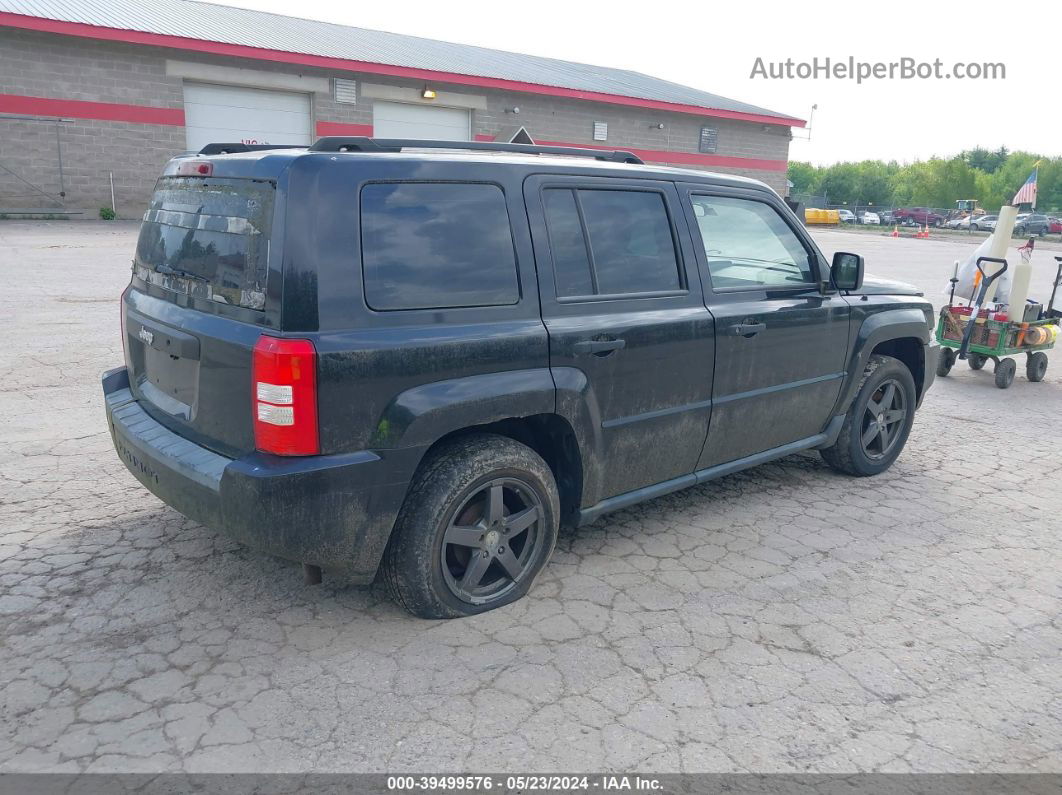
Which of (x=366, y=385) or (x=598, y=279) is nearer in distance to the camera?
(x=366, y=385)

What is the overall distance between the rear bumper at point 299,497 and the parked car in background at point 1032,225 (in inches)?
2082

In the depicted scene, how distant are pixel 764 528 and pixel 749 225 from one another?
1.65 m

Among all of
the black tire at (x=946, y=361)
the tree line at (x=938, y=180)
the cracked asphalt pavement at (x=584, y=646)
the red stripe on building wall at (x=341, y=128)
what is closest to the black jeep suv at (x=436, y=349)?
the cracked asphalt pavement at (x=584, y=646)

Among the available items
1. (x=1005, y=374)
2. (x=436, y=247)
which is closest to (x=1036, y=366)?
(x=1005, y=374)

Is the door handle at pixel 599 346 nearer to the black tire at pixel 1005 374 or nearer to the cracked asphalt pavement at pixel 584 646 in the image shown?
the cracked asphalt pavement at pixel 584 646

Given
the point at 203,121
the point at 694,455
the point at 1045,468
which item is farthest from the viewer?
the point at 203,121

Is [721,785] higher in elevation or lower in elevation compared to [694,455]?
lower

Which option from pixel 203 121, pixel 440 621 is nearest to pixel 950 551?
pixel 440 621

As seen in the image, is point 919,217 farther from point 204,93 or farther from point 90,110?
point 90,110

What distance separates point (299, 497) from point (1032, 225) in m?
56.0

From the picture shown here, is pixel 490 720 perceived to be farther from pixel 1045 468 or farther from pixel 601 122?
pixel 601 122

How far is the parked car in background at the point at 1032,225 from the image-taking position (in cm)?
4819

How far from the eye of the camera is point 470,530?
11.1ft

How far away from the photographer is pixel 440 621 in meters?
3.42
